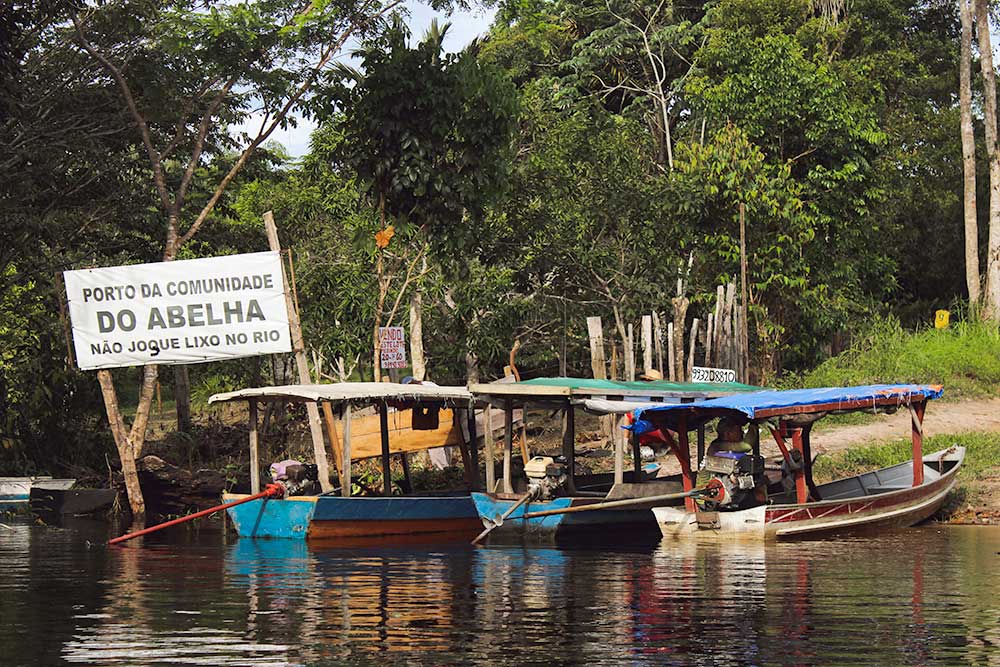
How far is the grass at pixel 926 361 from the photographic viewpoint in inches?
1036

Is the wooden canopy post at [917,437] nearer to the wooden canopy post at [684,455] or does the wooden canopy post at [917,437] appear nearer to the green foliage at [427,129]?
the wooden canopy post at [684,455]

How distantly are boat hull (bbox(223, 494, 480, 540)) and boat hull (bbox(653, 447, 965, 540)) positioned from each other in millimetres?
3415

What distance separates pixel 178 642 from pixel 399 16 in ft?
49.2

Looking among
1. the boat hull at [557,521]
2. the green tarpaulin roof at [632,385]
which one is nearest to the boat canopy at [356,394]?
the green tarpaulin roof at [632,385]

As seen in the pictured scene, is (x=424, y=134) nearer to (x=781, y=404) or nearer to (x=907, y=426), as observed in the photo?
(x=781, y=404)

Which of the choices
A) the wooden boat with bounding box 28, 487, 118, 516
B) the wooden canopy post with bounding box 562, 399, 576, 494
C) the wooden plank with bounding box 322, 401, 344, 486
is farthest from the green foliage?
the wooden boat with bounding box 28, 487, 118, 516

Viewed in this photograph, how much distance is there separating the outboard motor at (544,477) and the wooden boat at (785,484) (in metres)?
1.32

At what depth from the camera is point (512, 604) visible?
1241 centimetres

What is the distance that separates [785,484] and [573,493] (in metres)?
3.04

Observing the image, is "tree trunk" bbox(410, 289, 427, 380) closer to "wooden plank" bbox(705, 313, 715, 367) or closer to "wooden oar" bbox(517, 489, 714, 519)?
"wooden plank" bbox(705, 313, 715, 367)

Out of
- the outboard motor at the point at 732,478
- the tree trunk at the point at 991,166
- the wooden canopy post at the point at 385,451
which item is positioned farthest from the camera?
the tree trunk at the point at 991,166

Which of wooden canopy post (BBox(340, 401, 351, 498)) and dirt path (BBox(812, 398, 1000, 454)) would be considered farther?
dirt path (BBox(812, 398, 1000, 454))

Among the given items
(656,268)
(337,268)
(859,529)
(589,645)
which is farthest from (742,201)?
(589,645)

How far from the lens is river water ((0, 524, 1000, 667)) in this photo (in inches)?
386
